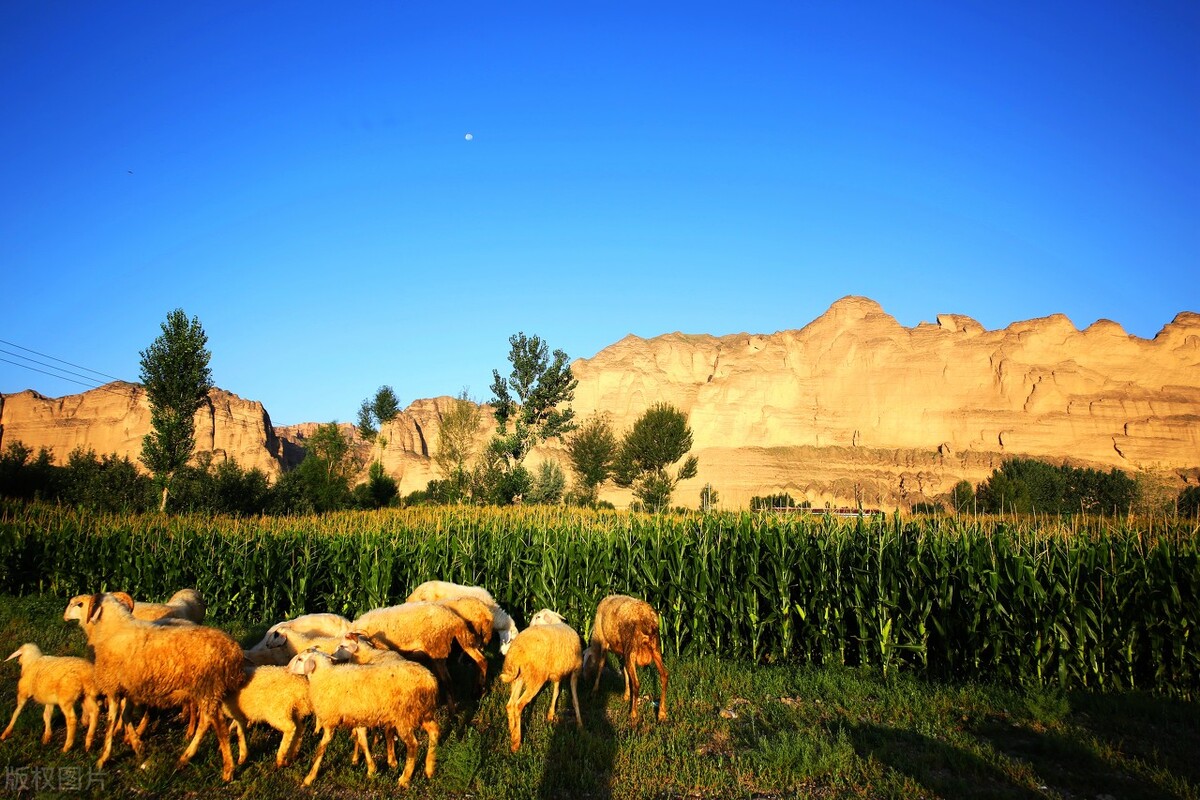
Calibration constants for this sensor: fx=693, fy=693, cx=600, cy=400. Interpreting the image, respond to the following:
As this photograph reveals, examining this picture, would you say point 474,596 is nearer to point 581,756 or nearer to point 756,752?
point 581,756

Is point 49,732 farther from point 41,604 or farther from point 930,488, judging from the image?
point 930,488

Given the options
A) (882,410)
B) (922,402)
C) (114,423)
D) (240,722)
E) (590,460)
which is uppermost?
(922,402)

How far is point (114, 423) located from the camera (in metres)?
111

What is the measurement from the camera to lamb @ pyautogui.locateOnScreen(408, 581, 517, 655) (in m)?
10.2

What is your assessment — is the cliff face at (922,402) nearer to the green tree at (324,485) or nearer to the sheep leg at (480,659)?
the green tree at (324,485)

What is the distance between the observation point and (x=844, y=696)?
9055 mm

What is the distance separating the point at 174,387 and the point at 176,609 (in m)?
33.6

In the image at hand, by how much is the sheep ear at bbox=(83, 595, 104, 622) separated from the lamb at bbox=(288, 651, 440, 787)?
2524mm

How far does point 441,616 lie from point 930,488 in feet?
300

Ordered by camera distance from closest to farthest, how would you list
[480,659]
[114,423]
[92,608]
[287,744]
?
[287,744] → [92,608] → [480,659] → [114,423]

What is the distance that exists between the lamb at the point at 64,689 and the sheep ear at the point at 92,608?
0.40m

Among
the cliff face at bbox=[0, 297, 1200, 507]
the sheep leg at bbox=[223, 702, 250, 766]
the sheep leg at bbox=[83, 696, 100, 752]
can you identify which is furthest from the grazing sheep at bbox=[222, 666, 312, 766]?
the cliff face at bbox=[0, 297, 1200, 507]

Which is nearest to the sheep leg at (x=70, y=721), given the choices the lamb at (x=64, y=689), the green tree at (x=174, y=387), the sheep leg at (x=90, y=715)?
the lamb at (x=64, y=689)

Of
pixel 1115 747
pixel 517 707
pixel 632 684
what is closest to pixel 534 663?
pixel 517 707
